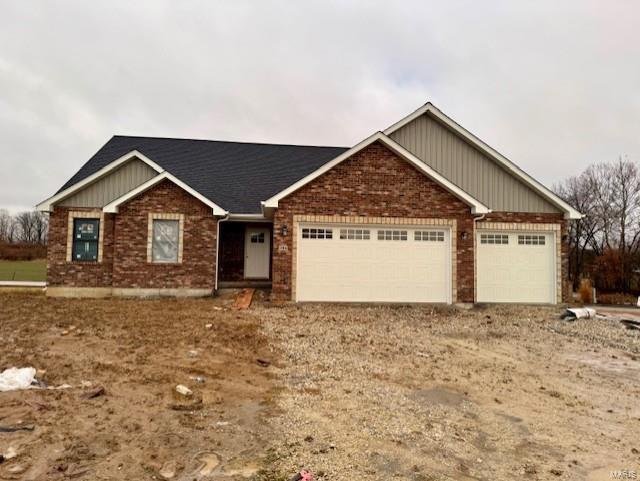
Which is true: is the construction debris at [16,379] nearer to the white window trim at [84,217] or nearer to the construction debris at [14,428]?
the construction debris at [14,428]

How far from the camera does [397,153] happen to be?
1261cm

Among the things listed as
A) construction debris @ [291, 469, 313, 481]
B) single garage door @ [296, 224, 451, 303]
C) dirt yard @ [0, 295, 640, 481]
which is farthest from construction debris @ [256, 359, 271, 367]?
single garage door @ [296, 224, 451, 303]

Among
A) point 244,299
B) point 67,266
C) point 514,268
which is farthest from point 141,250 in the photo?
point 514,268

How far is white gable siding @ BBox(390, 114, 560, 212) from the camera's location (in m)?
14.3

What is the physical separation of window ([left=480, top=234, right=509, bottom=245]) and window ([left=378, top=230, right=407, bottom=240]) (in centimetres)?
305

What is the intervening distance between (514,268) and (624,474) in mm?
11055

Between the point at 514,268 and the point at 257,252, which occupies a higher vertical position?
the point at 257,252

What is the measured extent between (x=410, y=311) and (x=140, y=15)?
13.8m

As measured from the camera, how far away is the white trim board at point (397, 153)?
1234 cm

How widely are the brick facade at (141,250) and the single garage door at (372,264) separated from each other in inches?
144

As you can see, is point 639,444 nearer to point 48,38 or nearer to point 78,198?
point 78,198

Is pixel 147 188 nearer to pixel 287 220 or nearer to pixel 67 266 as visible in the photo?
pixel 67 266

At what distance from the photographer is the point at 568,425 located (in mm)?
4668

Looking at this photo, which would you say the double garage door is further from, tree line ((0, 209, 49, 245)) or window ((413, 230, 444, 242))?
tree line ((0, 209, 49, 245))
